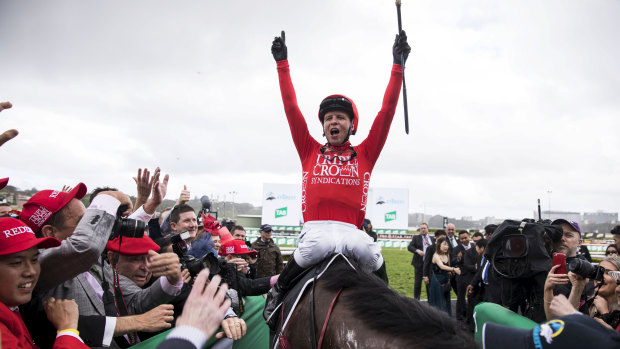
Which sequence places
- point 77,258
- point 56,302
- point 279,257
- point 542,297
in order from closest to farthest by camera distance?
point 56,302 → point 77,258 → point 542,297 → point 279,257

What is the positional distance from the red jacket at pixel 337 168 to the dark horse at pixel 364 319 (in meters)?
0.47

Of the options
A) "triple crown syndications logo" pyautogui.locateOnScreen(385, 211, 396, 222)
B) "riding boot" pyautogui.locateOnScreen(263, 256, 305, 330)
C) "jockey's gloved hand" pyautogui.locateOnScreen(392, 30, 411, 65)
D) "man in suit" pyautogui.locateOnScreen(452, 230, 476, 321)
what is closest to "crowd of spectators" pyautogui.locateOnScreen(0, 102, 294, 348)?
"riding boot" pyautogui.locateOnScreen(263, 256, 305, 330)

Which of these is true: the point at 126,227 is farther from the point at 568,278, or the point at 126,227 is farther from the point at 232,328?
the point at 568,278

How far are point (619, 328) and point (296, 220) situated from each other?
22.4 meters

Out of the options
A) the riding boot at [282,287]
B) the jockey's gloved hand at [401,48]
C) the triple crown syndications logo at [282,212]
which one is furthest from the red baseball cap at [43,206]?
the triple crown syndications logo at [282,212]

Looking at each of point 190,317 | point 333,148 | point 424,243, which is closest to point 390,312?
point 190,317

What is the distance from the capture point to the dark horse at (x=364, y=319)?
1.56m

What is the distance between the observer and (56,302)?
1.98 meters

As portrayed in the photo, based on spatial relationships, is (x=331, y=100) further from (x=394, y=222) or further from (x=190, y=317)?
(x=394, y=222)

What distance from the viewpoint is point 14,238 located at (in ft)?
6.24

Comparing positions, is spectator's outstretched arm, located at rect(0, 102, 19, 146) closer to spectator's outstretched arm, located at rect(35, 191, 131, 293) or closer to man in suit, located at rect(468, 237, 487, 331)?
spectator's outstretched arm, located at rect(35, 191, 131, 293)

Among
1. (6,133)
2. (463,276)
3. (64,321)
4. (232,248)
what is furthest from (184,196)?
(463,276)

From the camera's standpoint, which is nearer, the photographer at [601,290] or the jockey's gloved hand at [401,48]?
the jockey's gloved hand at [401,48]

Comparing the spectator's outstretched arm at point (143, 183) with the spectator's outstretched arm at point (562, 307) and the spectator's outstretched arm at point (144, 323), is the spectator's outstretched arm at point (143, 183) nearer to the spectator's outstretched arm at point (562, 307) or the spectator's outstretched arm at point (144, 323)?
the spectator's outstretched arm at point (144, 323)
